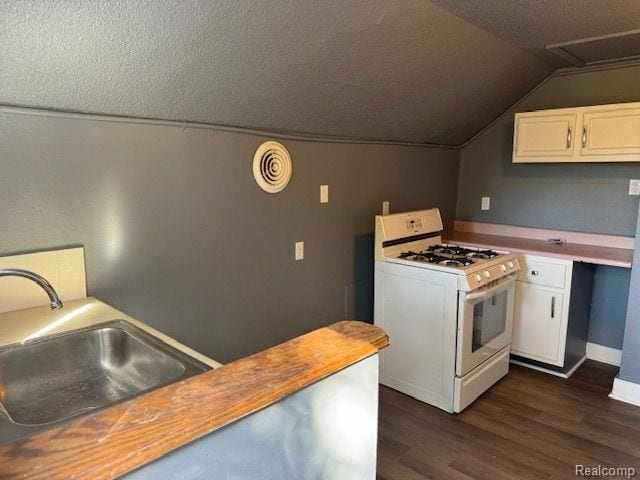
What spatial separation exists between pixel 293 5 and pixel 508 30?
1.35m

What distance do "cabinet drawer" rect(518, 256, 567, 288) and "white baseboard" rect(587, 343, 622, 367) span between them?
85cm

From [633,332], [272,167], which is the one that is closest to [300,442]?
[272,167]

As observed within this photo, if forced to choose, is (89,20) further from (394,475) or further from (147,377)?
(394,475)

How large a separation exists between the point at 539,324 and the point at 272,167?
6.84 ft

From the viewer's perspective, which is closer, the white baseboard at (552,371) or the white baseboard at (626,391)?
the white baseboard at (626,391)

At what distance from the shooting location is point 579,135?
2.99 metres

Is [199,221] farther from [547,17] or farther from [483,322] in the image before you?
[547,17]

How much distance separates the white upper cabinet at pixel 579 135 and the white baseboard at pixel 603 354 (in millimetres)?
1399

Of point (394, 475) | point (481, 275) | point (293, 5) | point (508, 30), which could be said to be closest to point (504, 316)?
point (481, 275)

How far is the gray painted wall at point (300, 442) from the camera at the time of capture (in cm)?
66

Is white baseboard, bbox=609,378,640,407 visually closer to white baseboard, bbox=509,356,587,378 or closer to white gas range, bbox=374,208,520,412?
white baseboard, bbox=509,356,587,378

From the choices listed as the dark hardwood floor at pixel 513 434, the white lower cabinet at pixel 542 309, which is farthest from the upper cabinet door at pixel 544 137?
the dark hardwood floor at pixel 513 434

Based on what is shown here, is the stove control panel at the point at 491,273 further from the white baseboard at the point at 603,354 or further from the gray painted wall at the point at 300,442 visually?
the gray painted wall at the point at 300,442

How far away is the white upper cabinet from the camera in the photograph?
2811mm
